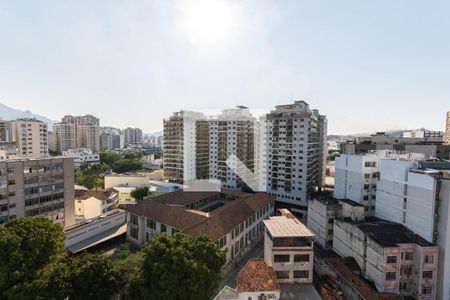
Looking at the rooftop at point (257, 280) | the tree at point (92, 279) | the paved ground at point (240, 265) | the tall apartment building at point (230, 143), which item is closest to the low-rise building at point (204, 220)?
the paved ground at point (240, 265)

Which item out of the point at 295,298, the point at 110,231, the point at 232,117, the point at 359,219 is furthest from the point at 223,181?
the point at 295,298

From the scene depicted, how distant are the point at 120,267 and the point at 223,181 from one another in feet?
118

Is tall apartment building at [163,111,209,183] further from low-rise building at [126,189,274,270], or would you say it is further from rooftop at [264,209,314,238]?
rooftop at [264,209,314,238]

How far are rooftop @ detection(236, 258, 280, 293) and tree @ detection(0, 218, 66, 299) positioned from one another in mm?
12106

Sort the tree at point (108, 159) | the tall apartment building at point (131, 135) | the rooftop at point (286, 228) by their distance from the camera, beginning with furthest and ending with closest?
1. the tall apartment building at point (131, 135)
2. the tree at point (108, 159)
3. the rooftop at point (286, 228)

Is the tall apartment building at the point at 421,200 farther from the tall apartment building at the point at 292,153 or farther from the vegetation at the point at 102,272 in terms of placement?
the tall apartment building at the point at 292,153

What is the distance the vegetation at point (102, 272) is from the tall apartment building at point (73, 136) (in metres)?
98.1

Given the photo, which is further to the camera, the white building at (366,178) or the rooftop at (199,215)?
the white building at (366,178)

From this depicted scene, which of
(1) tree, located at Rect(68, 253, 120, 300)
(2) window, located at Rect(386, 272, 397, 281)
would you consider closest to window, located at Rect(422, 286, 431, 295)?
(2) window, located at Rect(386, 272, 397, 281)

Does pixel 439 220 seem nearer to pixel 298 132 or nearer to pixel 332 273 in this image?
pixel 332 273

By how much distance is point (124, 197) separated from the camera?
46156 mm

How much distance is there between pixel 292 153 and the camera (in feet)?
143

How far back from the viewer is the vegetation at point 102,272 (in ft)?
48.8

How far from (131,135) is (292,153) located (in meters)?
151
